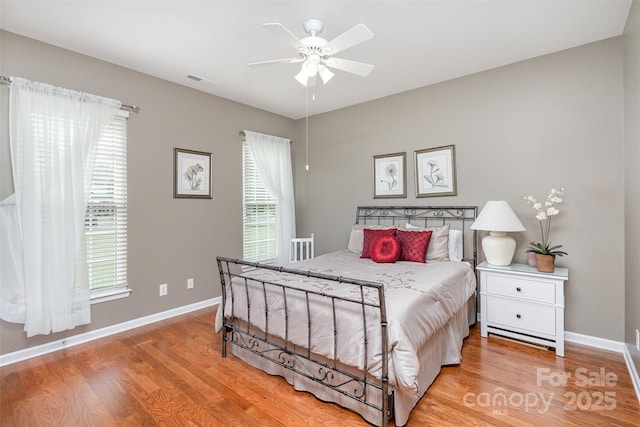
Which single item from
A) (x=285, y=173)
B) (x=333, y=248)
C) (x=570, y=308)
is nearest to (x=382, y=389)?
(x=570, y=308)

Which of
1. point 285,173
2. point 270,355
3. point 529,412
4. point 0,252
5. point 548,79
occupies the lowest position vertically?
point 529,412

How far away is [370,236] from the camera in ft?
11.9

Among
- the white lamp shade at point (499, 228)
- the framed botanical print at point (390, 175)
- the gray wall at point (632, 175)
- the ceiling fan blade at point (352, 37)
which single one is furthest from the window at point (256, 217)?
the gray wall at point (632, 175)

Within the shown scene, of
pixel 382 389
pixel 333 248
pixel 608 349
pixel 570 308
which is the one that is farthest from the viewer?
pixel 333 248

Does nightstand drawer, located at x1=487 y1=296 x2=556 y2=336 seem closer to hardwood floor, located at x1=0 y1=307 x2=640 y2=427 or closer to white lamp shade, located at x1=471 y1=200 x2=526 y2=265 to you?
hardwood floor, located at x1=0 y1=307 x2=640 y2=427

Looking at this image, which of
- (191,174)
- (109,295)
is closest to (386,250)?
(191,174)

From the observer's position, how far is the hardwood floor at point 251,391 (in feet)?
6.15

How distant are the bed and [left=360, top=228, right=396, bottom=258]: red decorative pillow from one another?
35 centimetres

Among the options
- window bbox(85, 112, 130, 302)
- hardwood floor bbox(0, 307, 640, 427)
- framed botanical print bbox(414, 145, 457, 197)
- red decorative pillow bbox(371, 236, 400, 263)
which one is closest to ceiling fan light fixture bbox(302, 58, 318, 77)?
red decorative pillow bbox(371, 236, 400, 263)

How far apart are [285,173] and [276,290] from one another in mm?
2814

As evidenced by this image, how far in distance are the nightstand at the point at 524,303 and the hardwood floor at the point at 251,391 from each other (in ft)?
0.50

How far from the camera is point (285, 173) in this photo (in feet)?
15.9

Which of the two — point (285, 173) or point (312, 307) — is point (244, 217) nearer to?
point (285, 173)

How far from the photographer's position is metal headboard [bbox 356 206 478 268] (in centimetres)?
346
